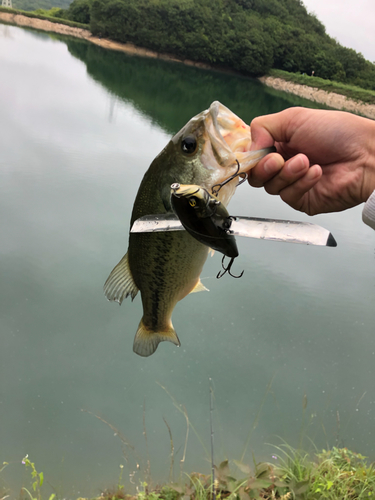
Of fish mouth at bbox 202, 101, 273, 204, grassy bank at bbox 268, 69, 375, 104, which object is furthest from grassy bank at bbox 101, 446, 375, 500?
grassy bank at bbox 268, 69, 375, 104

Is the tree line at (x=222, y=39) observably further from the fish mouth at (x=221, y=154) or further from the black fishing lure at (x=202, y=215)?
the black fishing lure at (x=202, y=215)

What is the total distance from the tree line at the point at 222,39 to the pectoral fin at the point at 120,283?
4806 cm

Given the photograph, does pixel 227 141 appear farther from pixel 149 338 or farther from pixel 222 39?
pixel 222 39

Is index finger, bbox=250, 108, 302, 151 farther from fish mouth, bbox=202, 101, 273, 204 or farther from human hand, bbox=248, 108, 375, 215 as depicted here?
fish mouth, bbox=202, 101, 273, 204

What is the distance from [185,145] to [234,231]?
0.53 metres

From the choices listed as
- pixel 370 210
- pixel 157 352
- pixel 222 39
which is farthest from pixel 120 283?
pixel 222 39

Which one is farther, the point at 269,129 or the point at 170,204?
the point at 269,129

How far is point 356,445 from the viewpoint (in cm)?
418

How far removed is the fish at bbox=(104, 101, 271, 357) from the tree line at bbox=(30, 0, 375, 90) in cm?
4799

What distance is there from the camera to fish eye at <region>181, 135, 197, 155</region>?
1271 millimetres

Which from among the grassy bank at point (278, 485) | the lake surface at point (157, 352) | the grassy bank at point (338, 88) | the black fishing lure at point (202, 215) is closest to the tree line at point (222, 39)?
the grassy bank at point (338, 88)

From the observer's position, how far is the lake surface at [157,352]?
395cm

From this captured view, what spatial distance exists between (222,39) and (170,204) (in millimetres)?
52543

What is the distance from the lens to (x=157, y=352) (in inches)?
193
